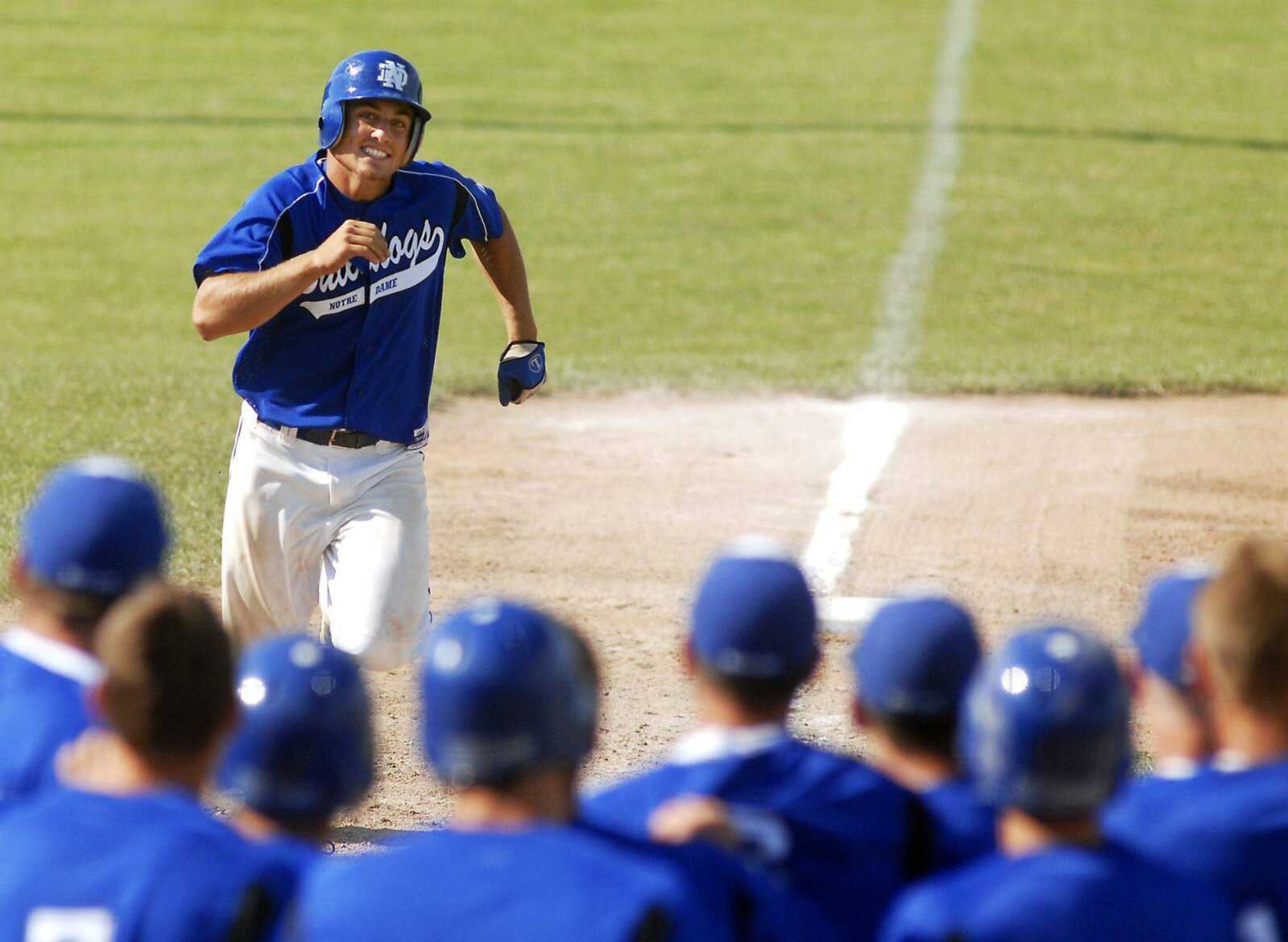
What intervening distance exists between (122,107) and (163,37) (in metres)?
3.84

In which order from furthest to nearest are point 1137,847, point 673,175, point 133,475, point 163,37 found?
point 163,37 < point 673,175 < point 133,475 < point 1137,847

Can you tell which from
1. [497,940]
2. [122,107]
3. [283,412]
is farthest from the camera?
[122,107]

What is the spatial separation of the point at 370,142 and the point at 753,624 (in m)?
3.36

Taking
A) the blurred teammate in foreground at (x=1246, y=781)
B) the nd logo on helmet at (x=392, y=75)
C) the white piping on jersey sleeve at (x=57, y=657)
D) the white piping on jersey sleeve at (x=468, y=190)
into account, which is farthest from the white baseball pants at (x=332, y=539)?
the blurred teammate in foreground at (x=1246, y=781)

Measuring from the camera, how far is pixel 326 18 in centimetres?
2541

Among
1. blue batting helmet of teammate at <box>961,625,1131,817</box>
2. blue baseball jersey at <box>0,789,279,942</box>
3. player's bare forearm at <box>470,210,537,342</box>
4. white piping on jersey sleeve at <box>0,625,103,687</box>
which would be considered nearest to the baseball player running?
player's bare forearm at <box>470,210,537,342</box>

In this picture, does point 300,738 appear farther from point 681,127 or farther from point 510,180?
point 681,127

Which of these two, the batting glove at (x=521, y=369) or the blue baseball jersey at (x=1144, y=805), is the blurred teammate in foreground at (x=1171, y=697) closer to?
the blue baseball jersey at (x=1144, y=805)

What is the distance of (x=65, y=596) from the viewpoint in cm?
334

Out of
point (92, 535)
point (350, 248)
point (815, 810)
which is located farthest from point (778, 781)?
point (350, 248)

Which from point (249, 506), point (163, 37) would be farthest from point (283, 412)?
point (163, 37)

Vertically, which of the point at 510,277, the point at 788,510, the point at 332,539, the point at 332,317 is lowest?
the point at 788,510

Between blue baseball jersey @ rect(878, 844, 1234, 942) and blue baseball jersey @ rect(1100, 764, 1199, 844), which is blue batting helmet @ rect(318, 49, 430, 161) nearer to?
blue baseball jersey @ rect(1100, 764, 1199, 844)

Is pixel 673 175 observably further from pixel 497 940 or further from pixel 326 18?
pixel 497 940
